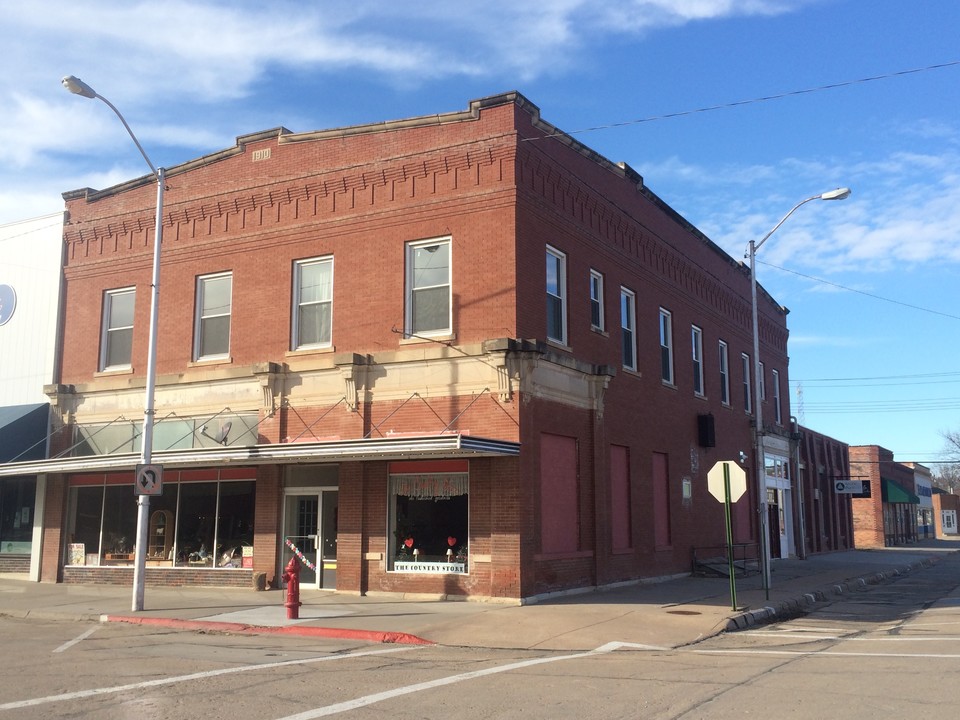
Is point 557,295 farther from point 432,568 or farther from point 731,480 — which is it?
point 432,568

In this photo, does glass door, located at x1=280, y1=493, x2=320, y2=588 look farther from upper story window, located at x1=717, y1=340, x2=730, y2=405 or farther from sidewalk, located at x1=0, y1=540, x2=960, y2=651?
upper story window, located at x1=717, y1=340, x2=730, y2=405

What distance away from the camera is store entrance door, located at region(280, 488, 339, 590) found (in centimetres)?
1928

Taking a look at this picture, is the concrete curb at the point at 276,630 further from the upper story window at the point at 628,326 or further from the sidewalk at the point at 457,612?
the upper story window at the point at 628,326

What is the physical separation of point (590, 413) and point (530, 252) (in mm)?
4030

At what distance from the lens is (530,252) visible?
18.5 meters

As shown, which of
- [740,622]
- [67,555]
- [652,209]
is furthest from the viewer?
[652,209]

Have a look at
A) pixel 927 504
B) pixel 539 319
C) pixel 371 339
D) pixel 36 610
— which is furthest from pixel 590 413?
pixel 927 504

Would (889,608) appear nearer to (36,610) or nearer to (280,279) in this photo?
(280,279)

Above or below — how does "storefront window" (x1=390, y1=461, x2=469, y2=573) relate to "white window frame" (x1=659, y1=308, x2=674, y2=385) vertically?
below

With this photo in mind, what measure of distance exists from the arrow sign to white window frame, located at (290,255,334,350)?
4.65 meters

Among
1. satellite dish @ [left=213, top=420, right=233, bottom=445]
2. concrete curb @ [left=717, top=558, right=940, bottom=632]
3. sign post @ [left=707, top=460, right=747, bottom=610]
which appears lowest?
concrete curb @ [left=717, top=558, right=940, bottom=632]

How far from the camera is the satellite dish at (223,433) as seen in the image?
2062 cm

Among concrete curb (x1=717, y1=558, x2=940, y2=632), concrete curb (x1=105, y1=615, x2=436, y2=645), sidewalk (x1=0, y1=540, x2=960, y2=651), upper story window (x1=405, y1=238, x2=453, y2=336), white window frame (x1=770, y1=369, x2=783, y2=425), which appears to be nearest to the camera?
concrete curb (x1=105, y1=615, x2=436, y2=645)

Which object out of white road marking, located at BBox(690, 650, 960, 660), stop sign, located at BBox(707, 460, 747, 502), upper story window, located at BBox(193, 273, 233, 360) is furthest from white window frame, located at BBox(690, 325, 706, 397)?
white road marking, located at BBox(690, 650, 960, 660)
